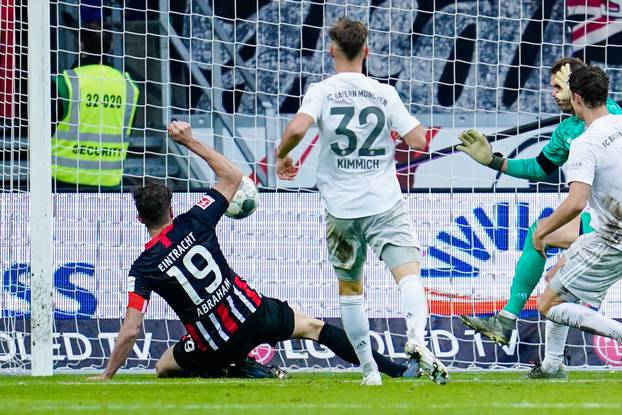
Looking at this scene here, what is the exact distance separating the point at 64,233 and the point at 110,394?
339cm

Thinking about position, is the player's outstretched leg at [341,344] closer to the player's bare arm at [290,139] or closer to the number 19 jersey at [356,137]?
the number 19 jersey at [356,137]

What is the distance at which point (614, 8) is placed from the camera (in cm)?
1366

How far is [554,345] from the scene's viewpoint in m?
8.02

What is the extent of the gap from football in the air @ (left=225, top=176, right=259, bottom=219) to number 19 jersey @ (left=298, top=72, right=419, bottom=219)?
1.64 meters

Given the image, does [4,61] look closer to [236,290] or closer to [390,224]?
[236,290]

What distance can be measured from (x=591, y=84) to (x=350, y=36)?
1.40 metres

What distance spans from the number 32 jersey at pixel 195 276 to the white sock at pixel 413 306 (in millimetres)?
1587

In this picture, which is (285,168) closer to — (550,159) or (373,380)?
(373,380)

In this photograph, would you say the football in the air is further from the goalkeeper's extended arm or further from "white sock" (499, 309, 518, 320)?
"white sock" (499, 309, 518, 320)

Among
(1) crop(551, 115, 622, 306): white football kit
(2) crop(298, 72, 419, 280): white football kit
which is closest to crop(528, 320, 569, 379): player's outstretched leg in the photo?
(1) crop(551, 115, 622, 306): white football kit

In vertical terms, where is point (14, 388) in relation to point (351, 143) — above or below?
below

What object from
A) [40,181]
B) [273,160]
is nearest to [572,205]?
[40,181]

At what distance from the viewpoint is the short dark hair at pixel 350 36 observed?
689cm

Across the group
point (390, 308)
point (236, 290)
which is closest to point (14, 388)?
point (236, 290)
